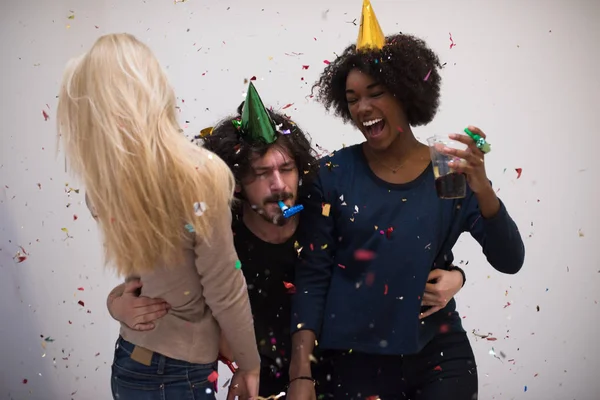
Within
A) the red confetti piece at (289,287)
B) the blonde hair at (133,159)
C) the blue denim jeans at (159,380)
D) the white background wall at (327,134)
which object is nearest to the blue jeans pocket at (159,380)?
the blue denim jeans at (159,380)

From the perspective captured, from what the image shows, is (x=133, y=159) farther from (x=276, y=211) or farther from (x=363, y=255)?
(x=363, y=255)

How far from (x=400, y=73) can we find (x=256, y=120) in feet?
1.31

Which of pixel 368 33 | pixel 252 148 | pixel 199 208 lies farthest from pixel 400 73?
pixel 199 208

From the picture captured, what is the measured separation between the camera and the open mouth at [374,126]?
6.28ft

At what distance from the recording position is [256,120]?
192 centimetres

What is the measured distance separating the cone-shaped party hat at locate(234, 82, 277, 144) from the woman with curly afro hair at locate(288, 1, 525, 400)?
0.61ft

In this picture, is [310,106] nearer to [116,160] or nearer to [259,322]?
[259,322]

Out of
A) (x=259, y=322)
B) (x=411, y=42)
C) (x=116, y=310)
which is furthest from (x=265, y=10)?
(x=116, y=310)

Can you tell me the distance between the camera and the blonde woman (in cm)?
141

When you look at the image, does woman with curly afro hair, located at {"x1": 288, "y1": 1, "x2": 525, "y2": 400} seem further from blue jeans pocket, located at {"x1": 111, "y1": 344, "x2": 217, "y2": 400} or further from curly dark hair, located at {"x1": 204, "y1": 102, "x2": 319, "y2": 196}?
blue jeans pocket, located at {"x1": 111, "y1": 344, "x2": 217, "y2": 400}

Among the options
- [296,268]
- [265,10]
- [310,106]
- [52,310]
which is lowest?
[52,310]

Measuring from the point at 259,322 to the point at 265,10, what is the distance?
1.32 metres

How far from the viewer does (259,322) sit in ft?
6.46

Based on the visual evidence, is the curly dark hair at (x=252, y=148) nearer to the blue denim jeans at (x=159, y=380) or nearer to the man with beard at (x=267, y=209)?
the man with beard at (x=267, y=209)
